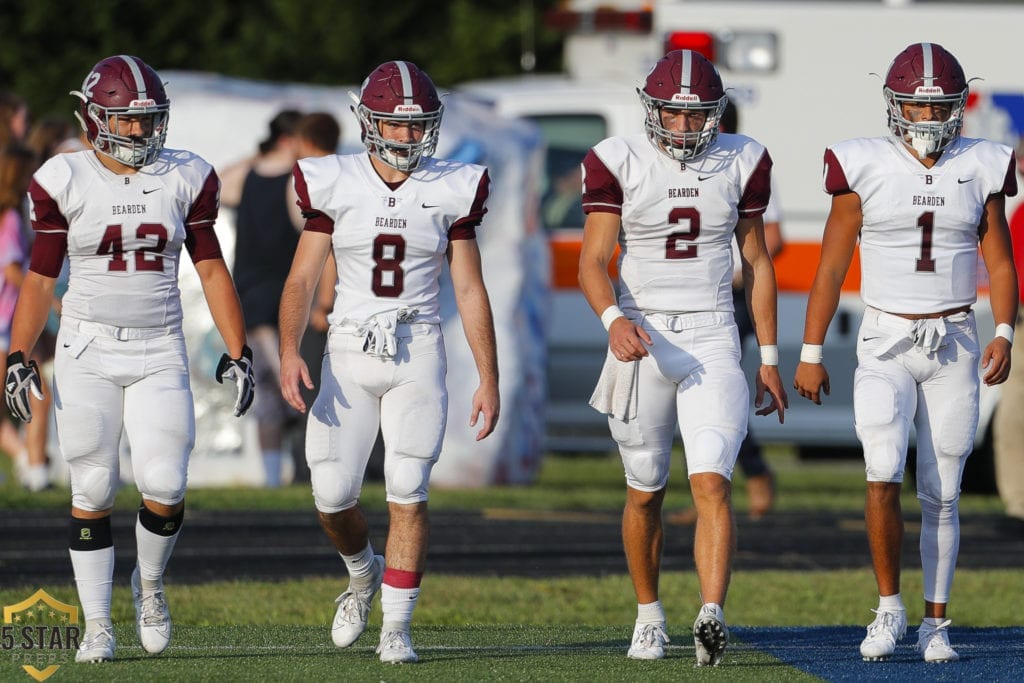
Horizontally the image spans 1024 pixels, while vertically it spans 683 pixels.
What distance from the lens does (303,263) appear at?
274 inches

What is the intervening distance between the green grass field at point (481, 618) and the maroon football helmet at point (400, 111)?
A: 162cm

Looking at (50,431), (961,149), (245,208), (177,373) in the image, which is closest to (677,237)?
(961,149)

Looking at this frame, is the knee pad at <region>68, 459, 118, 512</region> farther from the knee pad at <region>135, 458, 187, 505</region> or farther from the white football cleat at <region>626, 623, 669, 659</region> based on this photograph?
the white football cleat at <region>626, 623, 669, 659</region>

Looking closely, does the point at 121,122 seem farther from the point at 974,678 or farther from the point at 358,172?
the point at 974,678

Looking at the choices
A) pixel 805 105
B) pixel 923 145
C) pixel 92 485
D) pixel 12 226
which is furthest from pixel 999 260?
pixel 12 226

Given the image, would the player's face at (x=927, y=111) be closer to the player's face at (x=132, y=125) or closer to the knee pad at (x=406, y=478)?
the knee pad at (x=406, y=478)

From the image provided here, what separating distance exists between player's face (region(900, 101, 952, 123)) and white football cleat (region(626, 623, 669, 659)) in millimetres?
1870

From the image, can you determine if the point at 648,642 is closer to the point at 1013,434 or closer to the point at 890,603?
the point at 890,603

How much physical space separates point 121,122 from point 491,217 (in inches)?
Answer: 241

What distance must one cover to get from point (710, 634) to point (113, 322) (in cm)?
212

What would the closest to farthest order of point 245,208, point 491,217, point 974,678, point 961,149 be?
point 974,678, point 961,149, point 245,208, point 491,217

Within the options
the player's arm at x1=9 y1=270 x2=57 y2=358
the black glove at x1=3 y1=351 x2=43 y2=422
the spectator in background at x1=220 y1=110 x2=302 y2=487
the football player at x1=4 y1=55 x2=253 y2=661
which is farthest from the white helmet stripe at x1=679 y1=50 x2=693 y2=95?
the spectator in background at x1=220 y1=110 x2=302 y2=487

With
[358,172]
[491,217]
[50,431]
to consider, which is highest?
[358,172]

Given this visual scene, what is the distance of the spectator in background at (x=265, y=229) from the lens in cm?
1180
